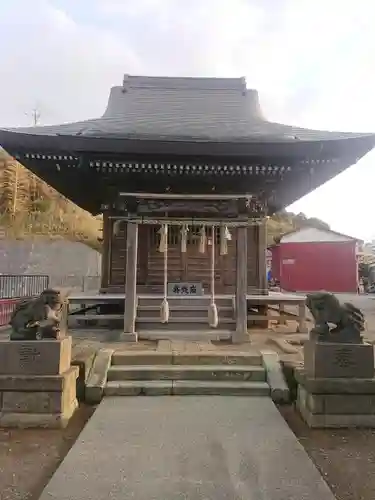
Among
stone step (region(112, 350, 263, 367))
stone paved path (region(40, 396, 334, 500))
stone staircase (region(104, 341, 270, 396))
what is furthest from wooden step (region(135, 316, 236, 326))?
stone paved path (region(40, 396, 334, 500))

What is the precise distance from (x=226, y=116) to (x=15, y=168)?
94.4 ft

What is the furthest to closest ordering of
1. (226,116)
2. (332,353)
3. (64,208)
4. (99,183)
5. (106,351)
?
(64,208) → (226,116) → (99,183) → (106,351) → (332,353)

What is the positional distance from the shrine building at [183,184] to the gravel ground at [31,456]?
367cm

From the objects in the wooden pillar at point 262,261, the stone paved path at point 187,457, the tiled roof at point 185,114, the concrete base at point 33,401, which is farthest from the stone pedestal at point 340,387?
the wooden pillar at point 262,261

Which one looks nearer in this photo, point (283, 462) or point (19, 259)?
point (283, 462)

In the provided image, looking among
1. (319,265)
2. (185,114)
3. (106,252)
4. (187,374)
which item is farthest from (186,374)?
(319,265)

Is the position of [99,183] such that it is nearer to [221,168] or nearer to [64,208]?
[221,168]

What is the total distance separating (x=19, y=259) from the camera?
81.6 ft

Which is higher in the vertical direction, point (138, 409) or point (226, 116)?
point (226, 116)

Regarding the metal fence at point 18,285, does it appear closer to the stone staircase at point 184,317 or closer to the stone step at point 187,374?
the stone staircase at point 184,317

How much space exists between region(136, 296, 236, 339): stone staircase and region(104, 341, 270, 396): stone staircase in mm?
2087

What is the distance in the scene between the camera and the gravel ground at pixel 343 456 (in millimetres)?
3064

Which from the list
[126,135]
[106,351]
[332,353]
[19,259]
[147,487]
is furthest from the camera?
[19,259]

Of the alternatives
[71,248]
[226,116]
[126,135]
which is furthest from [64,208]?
[126,135]
